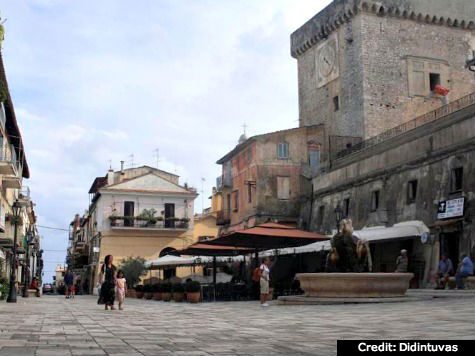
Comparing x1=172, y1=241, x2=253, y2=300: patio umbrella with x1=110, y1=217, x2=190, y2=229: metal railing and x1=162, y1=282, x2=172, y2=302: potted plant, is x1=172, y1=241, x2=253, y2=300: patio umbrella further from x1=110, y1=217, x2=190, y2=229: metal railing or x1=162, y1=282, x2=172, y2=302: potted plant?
x1=110, y1=217, x2=190, y2=229: metal railing

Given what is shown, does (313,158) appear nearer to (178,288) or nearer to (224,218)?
(224,218)

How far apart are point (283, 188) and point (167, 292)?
1801 centimetres

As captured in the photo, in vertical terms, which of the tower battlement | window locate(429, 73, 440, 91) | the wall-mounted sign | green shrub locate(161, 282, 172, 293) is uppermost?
the tower battlement

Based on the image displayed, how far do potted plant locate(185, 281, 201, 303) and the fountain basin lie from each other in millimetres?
6740

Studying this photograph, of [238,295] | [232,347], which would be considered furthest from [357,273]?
[232,347]

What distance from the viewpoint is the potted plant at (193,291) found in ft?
74.4

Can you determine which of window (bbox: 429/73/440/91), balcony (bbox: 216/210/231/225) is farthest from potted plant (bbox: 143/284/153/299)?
window (bbox: 429/73/440/91)

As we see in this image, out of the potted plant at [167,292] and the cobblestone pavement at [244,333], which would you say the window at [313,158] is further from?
the cobblestone pavement at [244,333]

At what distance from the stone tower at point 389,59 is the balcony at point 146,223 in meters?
14.1

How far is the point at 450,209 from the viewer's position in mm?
25906

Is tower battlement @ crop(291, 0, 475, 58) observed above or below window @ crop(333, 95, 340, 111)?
above

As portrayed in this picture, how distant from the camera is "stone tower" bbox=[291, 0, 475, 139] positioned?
42250 millimetres

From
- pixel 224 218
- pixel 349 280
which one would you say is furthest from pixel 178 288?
pixel 224 218

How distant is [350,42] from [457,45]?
7799mm
